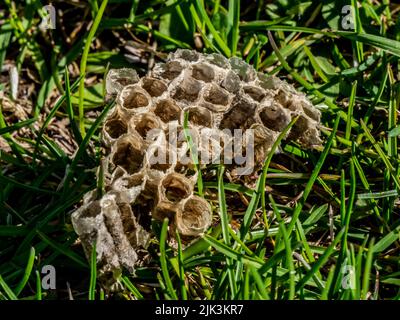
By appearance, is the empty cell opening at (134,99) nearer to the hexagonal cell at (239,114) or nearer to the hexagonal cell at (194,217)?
the hexagonal cell at (239,114)

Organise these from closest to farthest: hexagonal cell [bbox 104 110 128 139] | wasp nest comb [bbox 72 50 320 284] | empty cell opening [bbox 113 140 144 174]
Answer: wasp nest comb [bbox 72 50 320 284] < empty cell opening [bbox 113 140 144 174] < hexagonal cell [bbox 104 110 128 139]

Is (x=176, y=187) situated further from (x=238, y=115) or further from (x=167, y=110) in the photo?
(x=238, y=115)

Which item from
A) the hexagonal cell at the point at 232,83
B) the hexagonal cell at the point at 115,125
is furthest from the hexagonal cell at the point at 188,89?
the hexagonal cell at the point at 115,125

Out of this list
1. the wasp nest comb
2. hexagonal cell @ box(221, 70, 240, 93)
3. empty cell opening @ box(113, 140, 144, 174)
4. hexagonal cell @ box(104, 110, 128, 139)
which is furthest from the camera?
hexagonal cell @ box(221, 70, 240, 93)

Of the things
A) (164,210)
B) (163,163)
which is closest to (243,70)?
(163,163)

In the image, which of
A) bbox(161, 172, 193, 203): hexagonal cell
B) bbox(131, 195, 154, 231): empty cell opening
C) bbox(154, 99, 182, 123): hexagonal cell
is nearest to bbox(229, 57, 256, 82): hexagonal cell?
bbox(154, 99, 182, 123): hexagonal cell

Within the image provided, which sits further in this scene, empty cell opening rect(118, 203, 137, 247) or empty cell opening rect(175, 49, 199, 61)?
empty cell opening rect(175, 49, 199, 61)

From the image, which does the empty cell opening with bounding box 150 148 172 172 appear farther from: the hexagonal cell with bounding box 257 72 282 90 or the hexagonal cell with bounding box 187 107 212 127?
the hexagonal cell with bounding box 257 72 282 90
